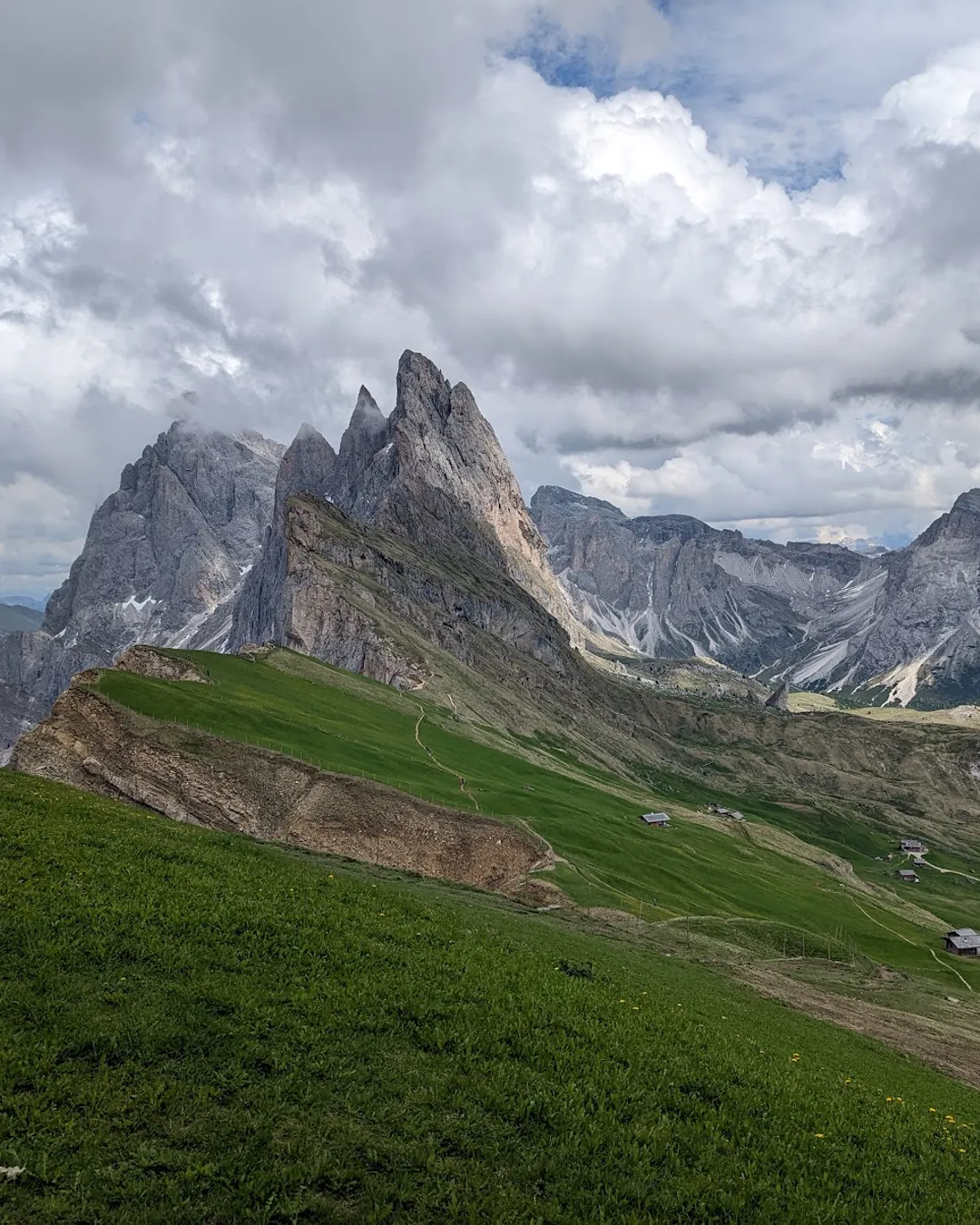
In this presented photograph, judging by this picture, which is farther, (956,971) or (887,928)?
(887,928)

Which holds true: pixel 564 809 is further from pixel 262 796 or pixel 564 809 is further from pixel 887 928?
pixel 887 928

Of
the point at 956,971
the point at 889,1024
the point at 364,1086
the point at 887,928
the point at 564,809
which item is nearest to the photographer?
the point at 364,1086

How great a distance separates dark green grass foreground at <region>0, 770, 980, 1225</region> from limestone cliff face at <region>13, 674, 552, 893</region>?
4379 cm

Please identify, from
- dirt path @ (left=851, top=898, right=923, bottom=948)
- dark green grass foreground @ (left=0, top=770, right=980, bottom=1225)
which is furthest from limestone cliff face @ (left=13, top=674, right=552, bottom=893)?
dirt path @ (left=851, top=898, right=923, bottom=948)

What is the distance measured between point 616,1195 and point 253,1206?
18.8 ft

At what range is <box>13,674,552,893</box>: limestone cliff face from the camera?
6506 cm

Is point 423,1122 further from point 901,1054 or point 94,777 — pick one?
point 94,777

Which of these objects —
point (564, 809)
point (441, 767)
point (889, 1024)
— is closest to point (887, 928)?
point (564, 809)

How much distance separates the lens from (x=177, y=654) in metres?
113

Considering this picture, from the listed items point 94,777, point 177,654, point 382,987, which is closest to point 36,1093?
point 382,987

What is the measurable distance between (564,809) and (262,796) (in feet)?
164

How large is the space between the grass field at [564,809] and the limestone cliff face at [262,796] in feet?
21.4

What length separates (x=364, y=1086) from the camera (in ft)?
44.1

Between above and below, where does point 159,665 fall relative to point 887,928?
above
